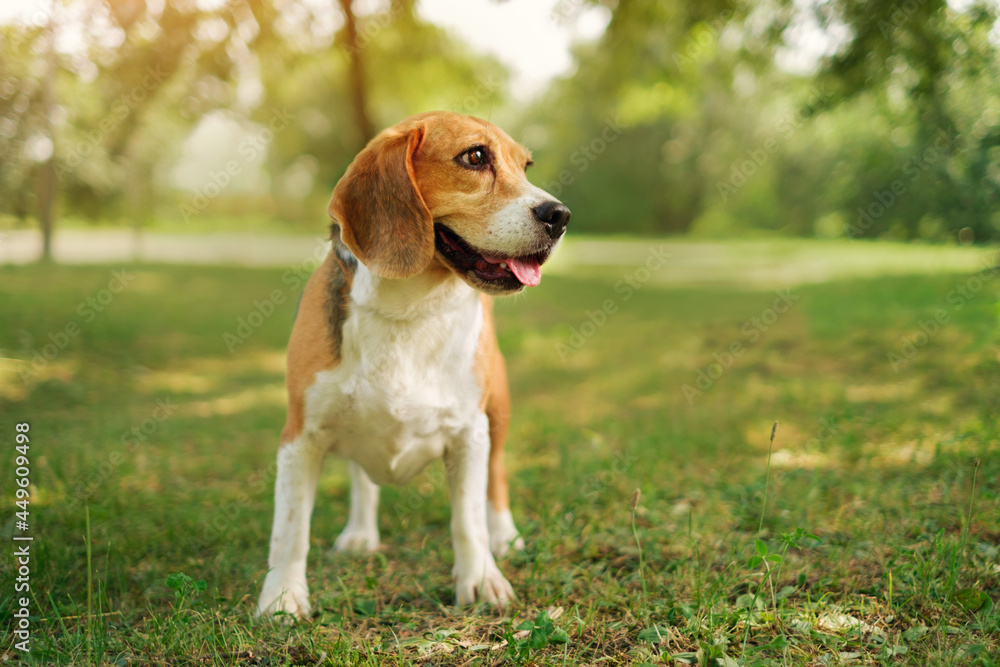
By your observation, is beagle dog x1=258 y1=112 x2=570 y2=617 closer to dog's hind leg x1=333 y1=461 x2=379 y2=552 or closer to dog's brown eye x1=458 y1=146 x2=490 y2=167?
dog's brown eye x1=458 y1=146 x2=490 y2=167

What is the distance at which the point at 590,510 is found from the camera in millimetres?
3752

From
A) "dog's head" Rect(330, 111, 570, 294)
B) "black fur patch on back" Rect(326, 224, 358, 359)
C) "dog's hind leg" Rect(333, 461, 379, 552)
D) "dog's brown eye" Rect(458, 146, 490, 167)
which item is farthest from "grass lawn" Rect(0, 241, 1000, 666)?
"dog's brown eye" Rect(458, 146, 490, 167)

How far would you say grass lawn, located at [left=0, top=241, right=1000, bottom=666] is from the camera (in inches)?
92.7

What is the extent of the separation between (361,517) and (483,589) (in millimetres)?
1018

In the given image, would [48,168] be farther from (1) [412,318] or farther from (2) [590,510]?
(2) [590,510]

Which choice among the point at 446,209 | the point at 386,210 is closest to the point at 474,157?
the point at 446,209

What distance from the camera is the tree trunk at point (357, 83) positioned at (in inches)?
491

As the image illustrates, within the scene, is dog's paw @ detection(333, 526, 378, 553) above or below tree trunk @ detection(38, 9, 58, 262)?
below

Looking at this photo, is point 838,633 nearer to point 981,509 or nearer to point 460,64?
point 981,509

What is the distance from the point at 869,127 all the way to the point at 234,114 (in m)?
13.7

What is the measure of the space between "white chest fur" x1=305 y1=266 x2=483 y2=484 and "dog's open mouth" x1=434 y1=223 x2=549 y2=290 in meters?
0.15

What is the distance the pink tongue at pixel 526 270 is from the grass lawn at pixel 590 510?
3.68 ft

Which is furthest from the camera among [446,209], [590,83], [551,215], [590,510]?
[590,83]

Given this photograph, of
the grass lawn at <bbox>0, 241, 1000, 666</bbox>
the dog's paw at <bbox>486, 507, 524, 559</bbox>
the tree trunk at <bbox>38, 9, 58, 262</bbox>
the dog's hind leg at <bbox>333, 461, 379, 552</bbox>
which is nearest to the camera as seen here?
the grass lawn at <bbox>0, 241, 1000, 666</bbox>
